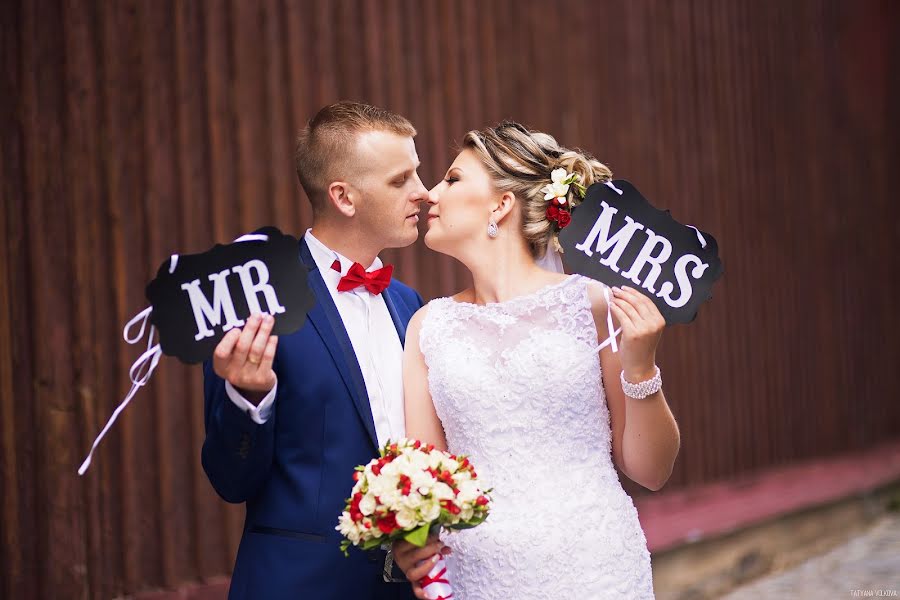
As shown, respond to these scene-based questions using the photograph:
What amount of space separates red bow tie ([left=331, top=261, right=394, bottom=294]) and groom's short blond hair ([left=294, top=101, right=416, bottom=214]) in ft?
0.89

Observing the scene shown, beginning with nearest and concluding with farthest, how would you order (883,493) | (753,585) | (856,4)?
(753,585) → (883,493) → (856,4)

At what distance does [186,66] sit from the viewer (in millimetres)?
4363

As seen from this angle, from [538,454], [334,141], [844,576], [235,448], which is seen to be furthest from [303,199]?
[844,576]

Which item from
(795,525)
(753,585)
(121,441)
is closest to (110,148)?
(121,441)

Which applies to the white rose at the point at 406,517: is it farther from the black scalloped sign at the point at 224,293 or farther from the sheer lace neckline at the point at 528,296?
the sheer lace neckline at the point at 528,296

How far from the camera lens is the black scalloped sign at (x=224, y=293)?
246 cm

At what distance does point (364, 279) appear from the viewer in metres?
3.04

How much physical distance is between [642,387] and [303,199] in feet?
8.40

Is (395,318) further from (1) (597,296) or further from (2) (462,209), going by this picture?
(1) (597,296)

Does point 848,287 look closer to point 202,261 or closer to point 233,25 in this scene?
point 233,25

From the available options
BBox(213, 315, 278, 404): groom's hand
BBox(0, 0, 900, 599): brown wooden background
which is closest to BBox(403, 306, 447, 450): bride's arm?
BBox(213, 315, 278, 404): groom's hand

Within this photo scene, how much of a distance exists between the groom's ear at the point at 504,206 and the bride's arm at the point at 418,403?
0.46m

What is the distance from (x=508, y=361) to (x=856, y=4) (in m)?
8.47

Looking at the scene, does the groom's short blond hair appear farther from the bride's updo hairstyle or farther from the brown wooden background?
the brown wooden background
